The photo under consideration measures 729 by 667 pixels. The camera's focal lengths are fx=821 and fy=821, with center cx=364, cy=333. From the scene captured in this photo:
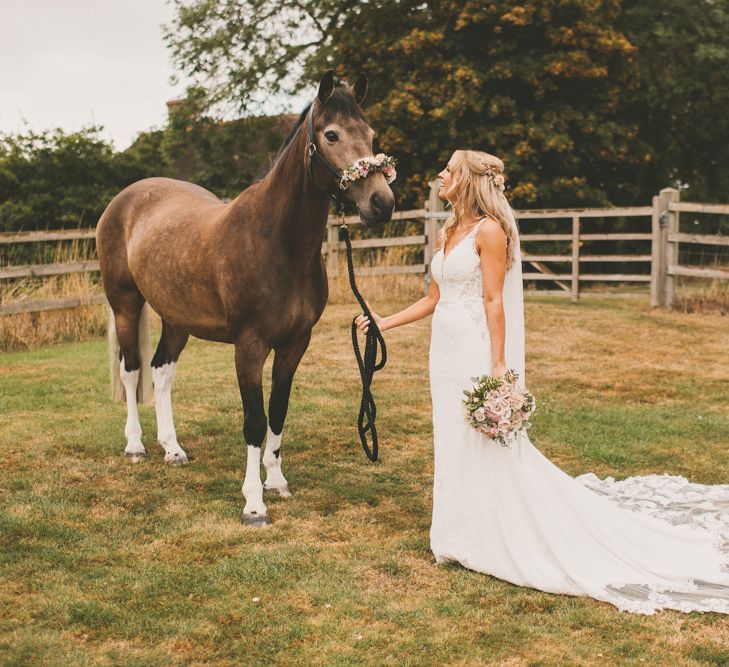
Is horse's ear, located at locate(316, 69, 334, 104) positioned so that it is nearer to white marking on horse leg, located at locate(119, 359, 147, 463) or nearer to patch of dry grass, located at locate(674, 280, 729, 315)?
white marking on horse leg, located at locate(119, 359, 147, 463)

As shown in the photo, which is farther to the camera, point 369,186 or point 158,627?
point 369,186

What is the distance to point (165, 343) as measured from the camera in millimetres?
6195

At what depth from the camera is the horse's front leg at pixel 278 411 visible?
504 cm

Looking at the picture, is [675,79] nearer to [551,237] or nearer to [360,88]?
[551,237]

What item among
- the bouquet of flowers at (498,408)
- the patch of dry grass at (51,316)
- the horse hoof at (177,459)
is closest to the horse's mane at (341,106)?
the bouquet of flowers at (498,408)

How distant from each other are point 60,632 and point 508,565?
2000mm

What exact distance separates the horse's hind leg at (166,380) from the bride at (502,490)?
2.55m

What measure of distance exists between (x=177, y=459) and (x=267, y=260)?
1938mm

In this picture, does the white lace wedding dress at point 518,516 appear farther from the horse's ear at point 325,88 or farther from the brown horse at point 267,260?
the horse's ear at point 325,88

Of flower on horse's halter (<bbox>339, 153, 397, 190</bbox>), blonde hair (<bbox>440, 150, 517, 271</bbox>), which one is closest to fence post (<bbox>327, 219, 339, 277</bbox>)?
flower on horse's halter (<bbox>339, 153, 397, 190</bbox>)

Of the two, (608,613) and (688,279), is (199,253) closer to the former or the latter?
(608,613)

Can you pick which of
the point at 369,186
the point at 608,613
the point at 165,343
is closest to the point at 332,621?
the point at 608,613

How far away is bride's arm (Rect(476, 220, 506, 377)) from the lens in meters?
3.90

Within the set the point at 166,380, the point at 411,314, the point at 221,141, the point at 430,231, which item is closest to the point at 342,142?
the point at 411,314
